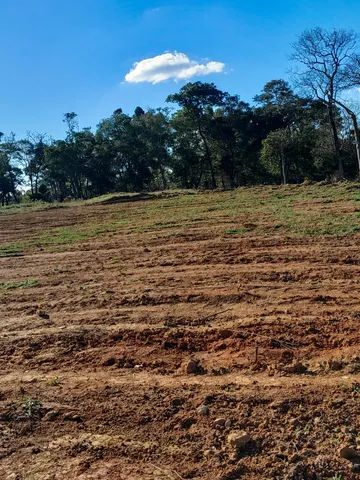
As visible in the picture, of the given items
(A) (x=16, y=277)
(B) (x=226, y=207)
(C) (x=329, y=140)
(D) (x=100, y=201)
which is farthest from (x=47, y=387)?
(C) (x=329, y=140)

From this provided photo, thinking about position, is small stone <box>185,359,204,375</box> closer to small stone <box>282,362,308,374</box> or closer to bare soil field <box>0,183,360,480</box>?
bare soil field <box>0,183,360,480</box>

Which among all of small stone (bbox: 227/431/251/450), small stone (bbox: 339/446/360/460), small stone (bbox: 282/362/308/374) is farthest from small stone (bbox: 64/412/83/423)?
small stone (bbox: 339/446/360/460)

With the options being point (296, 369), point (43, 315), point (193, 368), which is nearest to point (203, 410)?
point (193, 368)

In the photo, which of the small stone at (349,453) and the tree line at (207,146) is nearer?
the small stone at (349,453)

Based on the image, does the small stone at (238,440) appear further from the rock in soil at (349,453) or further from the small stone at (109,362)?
the small stone at (109,362)

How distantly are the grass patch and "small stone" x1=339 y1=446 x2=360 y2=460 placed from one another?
20.4 feet

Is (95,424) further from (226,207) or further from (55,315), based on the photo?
(226,207)

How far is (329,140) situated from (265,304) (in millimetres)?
28448

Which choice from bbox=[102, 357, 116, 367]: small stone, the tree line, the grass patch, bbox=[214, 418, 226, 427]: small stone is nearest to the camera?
bbox=[214, 418, 226, 427]: small stone

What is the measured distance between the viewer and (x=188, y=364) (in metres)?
4.25

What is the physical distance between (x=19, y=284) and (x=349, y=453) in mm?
6549

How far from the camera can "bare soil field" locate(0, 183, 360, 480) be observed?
3.06 meters

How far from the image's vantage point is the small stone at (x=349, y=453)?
9.42 ft

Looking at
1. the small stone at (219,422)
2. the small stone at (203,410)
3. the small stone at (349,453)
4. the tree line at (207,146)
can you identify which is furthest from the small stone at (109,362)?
the tree line at (207,146)
